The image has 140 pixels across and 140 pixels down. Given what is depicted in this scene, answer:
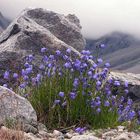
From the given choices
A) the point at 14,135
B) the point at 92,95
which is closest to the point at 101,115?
the point at 92,95

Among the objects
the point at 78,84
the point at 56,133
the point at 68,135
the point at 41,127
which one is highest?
the point at 78,84

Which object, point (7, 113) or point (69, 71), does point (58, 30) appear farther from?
point (7, 113)

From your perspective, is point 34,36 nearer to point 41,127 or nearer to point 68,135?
point 41,127

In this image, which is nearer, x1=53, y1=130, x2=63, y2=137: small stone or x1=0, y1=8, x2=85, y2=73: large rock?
x1=53, y1=130, x2=63, y2=137: small stone

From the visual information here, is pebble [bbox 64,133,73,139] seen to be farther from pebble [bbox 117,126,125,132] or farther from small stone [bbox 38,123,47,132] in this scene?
pebble [bbox 117,126,125,132]

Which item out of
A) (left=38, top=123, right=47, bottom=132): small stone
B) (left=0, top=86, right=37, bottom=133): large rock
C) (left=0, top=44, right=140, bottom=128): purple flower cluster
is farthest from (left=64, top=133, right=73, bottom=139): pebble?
(left=0, top=44, right=140, bottom=128): purple flower cluster

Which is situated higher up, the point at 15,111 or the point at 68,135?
the point at 68,135

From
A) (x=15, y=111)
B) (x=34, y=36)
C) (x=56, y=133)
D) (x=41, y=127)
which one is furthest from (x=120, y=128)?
(x=34, y=36)

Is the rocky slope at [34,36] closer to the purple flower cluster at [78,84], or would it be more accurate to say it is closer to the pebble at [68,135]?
the purple flower cluster at [78,84]
